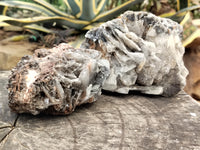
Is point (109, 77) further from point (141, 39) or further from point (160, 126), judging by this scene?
point (160, 126)

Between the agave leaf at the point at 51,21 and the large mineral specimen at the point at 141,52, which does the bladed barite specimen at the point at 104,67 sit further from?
the agave leaf at the point at 51,21

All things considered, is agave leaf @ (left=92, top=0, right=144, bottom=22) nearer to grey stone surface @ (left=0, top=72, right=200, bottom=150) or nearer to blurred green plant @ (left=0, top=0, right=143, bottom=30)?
blurred green plant @ (left=0, top=0, right=143, bottom=30)

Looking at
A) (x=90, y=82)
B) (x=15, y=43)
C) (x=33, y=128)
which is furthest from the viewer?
(x=15, y=43)

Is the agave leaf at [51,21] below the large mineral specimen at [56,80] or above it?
above

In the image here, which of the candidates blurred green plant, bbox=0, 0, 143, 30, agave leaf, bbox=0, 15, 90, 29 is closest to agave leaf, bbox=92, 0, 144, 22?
blurred green plant, bbox=0, 0, 143, 30

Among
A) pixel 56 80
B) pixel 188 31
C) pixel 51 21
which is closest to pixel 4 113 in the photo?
pixel 56 80

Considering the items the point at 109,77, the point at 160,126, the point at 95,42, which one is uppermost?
the point at 95,42

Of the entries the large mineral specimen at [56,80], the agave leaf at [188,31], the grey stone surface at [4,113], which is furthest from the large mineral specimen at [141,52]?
the agave leaf at [188,31]

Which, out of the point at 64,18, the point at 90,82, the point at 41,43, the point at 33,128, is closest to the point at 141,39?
the point at 90,82
